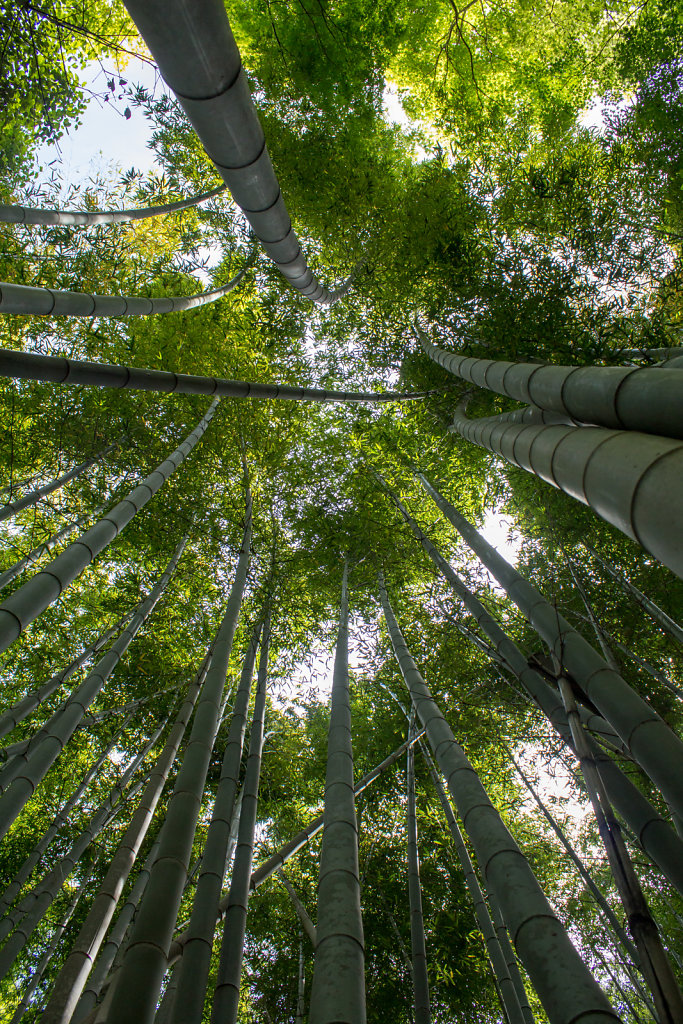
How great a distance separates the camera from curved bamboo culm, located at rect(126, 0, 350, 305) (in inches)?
40.1

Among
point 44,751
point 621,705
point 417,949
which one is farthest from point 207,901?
point 417,949

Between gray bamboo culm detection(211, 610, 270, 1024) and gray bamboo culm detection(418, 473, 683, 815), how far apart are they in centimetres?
169

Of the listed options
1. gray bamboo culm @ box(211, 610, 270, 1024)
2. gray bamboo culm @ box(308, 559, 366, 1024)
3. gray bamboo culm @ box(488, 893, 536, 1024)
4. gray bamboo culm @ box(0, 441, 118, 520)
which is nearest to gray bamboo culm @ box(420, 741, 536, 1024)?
gray bamboo culm @ box(488, 893, 536, 1024)

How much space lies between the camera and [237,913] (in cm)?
210

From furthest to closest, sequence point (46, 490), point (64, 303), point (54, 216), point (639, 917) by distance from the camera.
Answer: point (46, 490) → point (54, 216) → point (64, 303) → point (639, 917)

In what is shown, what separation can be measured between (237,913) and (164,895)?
0.91m

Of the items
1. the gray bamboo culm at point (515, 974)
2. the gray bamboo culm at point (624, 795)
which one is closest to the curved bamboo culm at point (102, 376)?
the gray bamboo culm at point (624, 795)

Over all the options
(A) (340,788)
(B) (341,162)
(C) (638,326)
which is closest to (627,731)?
(A) (340,788)

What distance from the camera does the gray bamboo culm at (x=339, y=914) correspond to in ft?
3.84

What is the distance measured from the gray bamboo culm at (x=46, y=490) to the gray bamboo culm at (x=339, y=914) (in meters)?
3.83

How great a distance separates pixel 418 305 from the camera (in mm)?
6426

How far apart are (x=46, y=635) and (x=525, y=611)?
6.57 metres

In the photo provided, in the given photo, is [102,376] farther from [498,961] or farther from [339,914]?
[498,961]

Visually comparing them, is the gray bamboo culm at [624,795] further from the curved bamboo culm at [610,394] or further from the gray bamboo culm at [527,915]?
the curved bamboo culm at [610,394]
